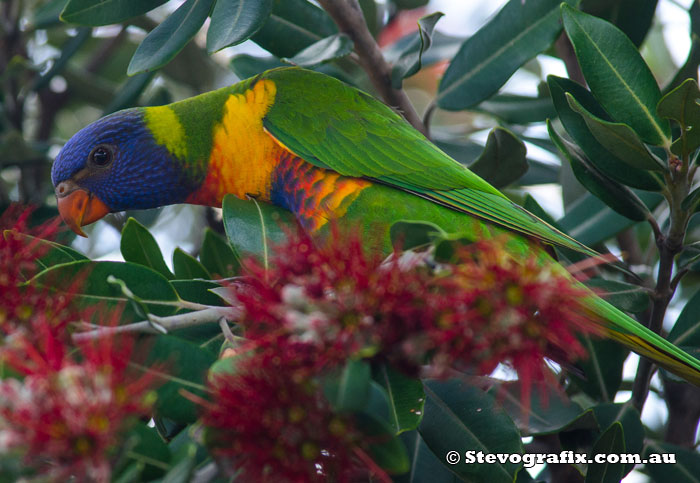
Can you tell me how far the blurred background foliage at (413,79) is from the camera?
1774 millimetres

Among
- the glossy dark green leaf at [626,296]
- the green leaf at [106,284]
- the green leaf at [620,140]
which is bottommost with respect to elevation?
the green leaf at [106,284]

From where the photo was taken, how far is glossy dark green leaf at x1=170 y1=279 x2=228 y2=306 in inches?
61.1

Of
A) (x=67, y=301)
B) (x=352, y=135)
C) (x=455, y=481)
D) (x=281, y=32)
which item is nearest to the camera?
(x=67, y=301)

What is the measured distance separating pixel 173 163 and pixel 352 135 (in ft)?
1.97

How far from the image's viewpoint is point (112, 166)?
7.06 feet

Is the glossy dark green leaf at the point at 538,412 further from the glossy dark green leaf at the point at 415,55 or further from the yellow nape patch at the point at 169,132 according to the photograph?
the yellow nape patch at the point at 169,132

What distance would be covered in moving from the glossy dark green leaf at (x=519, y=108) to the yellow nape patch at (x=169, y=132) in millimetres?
1055

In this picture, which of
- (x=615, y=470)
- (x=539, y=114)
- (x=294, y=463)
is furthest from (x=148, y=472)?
(x=539, y=114)

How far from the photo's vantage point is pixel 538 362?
0.94m

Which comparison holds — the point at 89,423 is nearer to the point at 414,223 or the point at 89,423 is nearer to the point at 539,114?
the point at 414,223

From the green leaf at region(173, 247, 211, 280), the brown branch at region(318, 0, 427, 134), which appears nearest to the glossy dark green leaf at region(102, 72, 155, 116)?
the brown branch at region(318, 0, 427, 134)

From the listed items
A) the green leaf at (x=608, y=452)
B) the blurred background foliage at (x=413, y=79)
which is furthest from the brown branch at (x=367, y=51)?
the green leaf at (x=608, y=452)

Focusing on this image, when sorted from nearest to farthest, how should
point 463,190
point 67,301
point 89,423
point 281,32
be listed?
point 89,423
point 67,301
point 463,190
point 281,32

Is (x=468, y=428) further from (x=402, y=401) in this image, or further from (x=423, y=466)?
(x=402, y=401)
